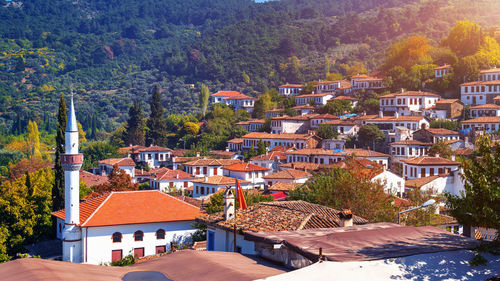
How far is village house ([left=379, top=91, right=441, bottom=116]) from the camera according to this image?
61.3 metres

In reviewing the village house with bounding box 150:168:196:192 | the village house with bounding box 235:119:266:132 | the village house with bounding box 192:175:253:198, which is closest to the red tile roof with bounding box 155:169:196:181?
the village house with bounding box 150:168:196:192

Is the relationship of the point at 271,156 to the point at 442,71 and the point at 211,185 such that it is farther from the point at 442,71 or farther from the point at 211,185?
the point at 442,71

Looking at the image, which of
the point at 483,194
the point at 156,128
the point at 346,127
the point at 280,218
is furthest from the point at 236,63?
the point at 483,194

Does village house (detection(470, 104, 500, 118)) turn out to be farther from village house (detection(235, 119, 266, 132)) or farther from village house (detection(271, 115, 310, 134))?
village house (detection(235, 119, 266, 132))

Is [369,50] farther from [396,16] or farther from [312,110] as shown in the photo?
[312,110]

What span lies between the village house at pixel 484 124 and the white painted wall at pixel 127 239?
33.2m

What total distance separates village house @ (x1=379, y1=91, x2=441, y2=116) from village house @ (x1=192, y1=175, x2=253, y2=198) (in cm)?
2185

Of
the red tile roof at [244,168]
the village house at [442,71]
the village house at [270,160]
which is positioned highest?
the village house at [442,71]

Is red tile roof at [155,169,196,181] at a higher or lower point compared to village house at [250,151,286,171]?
lower

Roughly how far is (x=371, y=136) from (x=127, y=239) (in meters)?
32.5

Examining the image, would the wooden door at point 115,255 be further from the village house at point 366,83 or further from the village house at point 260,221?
the village house at point 366,83

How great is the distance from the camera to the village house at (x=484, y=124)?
52188 millimetres

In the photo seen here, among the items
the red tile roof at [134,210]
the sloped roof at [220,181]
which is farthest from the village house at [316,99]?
the red tile roof at [134,210]

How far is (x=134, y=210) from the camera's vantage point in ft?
101
